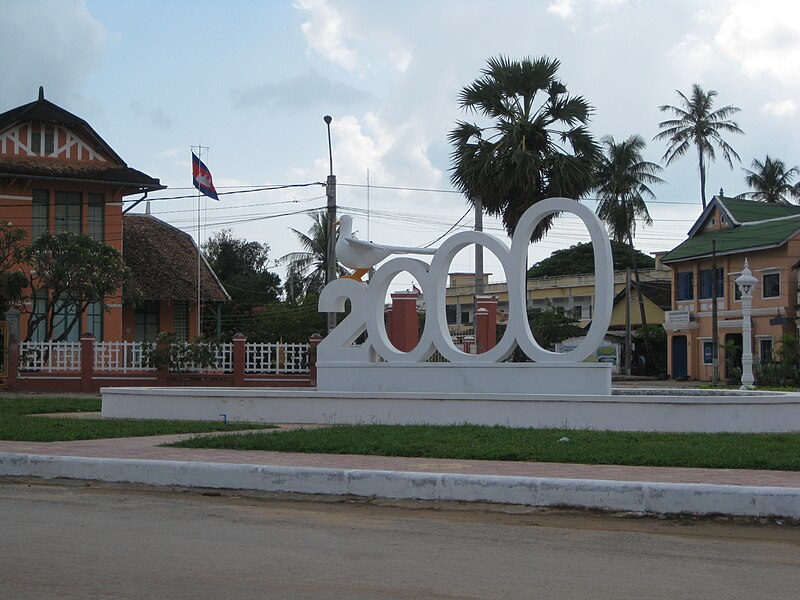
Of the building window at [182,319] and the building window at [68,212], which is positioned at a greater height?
the building window at [68,212]

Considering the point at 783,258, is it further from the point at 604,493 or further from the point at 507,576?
the point at 507,576

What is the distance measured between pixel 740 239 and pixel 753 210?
4.04 metres

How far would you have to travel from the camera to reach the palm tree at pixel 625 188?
5556cm

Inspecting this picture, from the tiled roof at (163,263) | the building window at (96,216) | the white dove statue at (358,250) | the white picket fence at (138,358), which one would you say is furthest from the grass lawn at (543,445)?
the tiled roof at (163,263)

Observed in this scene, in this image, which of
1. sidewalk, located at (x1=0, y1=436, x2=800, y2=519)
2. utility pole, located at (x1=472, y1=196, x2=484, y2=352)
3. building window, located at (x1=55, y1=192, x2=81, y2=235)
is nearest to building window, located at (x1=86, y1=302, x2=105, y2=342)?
building window, located at (x1=55, y1=192, x2=81, y2=235)

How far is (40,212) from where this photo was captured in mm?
37531

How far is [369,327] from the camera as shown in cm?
1961

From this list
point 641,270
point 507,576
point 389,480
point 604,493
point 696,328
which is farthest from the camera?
point 641,270

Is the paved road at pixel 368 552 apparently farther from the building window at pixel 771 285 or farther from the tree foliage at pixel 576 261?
the tree foliage at pixel 576 261

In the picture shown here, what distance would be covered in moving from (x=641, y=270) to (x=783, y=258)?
2753 centimetres

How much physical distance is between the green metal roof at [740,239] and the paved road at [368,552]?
3903cm

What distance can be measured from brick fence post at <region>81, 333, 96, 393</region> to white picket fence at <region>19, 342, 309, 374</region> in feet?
0.79

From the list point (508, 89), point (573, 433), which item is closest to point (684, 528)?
point (573, 433)

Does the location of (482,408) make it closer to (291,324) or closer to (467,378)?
(467,378)
